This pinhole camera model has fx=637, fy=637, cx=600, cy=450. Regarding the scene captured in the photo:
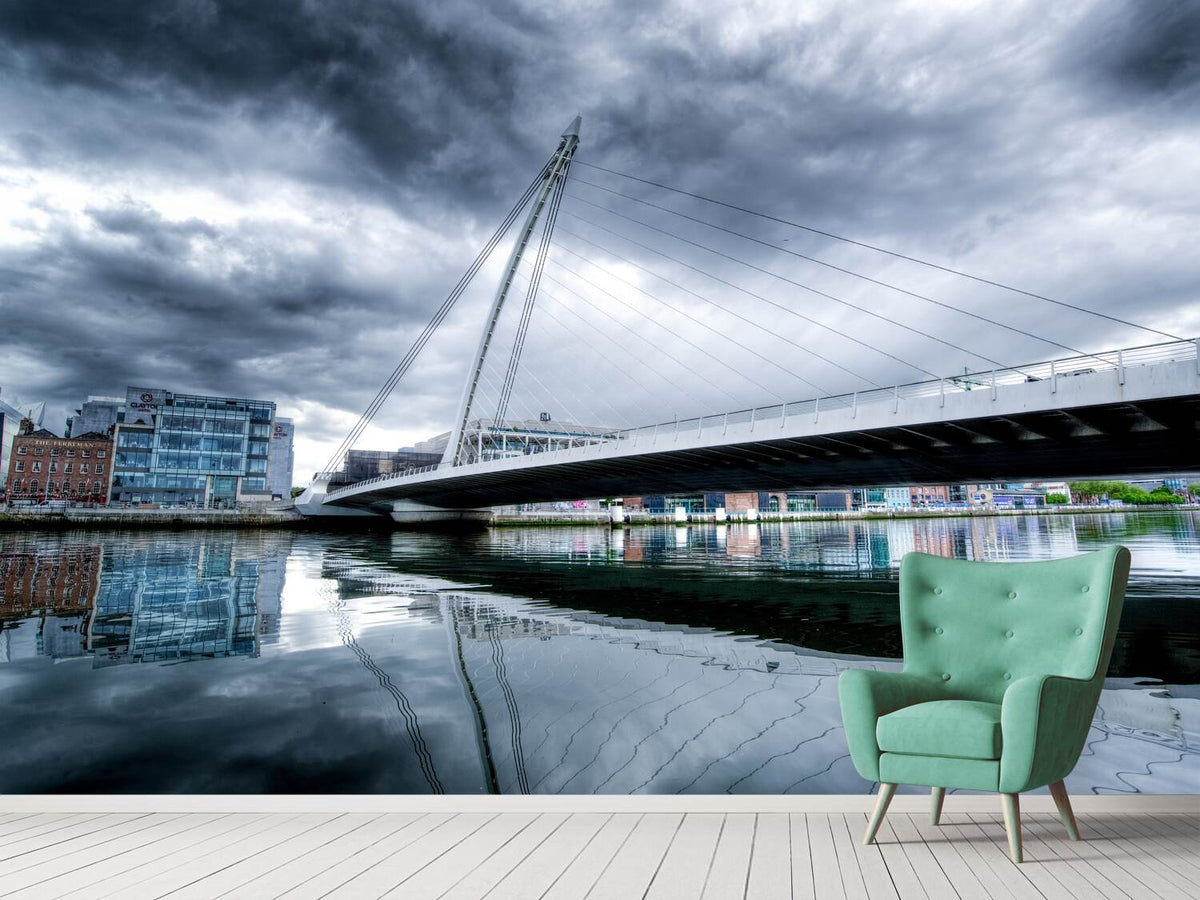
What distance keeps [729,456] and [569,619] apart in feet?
47.2

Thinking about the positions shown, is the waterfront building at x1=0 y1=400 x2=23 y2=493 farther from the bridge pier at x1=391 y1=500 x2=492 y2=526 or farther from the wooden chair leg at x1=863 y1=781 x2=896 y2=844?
the wooden chair leg at x1=863 y1=781 x2=896 y2=844

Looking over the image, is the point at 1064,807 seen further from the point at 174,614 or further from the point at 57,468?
the point at 57,468

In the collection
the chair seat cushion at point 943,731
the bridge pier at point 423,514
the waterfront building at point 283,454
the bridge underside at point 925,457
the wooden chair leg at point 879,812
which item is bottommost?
the wooden chair leg at point 879,812

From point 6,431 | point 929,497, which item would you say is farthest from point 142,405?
point 929,497

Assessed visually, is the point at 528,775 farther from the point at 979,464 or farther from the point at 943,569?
the point at 979,464

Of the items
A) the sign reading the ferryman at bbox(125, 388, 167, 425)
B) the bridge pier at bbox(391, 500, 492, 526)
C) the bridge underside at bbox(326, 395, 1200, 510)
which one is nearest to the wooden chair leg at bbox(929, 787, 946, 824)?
the bridge underside at bbox(326, 395, 1200, 510)

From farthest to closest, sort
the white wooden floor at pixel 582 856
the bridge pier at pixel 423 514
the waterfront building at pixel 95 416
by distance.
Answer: the waterfront building at pixel 95 416
the bridge pier at pixel 423 514
the white wooden floor at pixel 582 856

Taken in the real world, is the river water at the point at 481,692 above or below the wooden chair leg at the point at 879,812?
below

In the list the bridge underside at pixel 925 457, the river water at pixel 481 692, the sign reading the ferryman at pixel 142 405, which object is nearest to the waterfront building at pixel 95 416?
the sign reading the ferryman at pixel 142 405

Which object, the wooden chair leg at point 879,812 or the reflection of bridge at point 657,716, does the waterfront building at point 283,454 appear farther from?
the wooden chair leg at point 879,812

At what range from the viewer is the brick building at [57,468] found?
57.9 m

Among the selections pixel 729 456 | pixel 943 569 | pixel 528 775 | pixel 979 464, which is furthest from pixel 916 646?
pixel 979 464

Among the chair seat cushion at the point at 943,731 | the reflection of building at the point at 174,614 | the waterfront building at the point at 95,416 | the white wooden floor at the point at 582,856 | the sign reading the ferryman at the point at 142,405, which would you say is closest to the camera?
the white wooden floor at the point at 582,856

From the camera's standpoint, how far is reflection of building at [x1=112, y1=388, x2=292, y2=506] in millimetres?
62031
